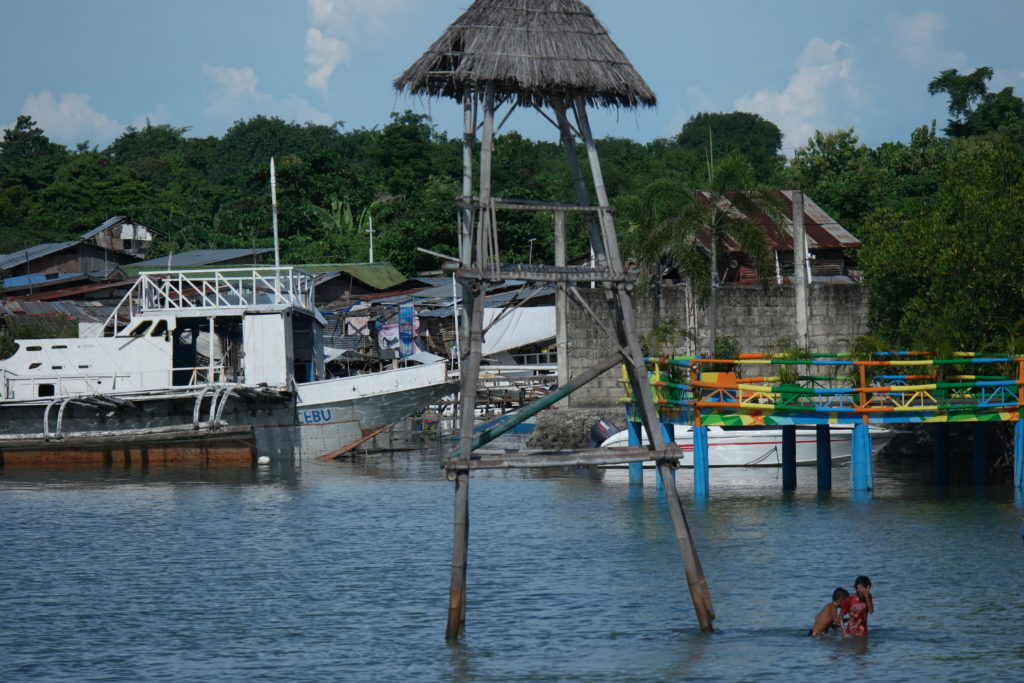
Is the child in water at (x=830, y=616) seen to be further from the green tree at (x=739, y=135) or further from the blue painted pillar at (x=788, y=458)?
the green tree at (x=739, y=135)

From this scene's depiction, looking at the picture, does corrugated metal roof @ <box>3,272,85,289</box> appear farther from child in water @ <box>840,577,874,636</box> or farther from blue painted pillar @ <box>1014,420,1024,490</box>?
child in water @ <box>840,577,874,636</box>

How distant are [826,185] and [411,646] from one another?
4808 centimetres

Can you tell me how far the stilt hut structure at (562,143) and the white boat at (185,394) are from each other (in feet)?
75.3

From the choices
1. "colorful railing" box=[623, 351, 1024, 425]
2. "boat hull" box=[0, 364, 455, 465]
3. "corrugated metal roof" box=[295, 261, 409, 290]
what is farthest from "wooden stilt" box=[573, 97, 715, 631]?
"corrugated metal roof" box=[295, 261, 409, 290]

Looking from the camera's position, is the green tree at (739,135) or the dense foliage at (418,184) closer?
the dense foliage at (418,184)

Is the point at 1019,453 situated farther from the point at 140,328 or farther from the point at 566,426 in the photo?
the point at 140,328

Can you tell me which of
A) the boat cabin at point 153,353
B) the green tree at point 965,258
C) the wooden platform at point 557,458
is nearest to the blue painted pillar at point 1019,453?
the green tree at point 965,258

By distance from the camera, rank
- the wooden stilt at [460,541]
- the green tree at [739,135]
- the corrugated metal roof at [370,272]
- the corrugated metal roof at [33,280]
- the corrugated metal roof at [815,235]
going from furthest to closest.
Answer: the green tree at [739,135], the corrugated metal roof at [33,280], the corrugated metal roof at [370,272], the corrugated metal roof at [815,235], the wooden stilt at [460,541]

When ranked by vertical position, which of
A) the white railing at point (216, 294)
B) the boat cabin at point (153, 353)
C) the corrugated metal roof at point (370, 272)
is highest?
the corrugated metal roof at point (370, 272)

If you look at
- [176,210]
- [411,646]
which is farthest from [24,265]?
[411,646]

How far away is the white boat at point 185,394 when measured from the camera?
3759 centimetres

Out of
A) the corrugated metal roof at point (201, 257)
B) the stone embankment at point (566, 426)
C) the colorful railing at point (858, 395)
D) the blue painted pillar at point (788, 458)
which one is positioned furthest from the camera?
the corrugated metal roof at point (201, 257)

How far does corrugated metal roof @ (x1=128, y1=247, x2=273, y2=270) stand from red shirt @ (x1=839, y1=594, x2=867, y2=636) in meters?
44.5

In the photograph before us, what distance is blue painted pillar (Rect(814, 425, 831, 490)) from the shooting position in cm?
2823
